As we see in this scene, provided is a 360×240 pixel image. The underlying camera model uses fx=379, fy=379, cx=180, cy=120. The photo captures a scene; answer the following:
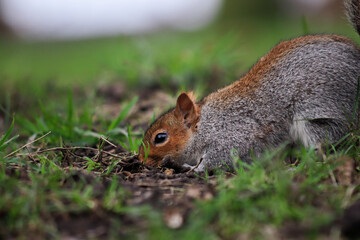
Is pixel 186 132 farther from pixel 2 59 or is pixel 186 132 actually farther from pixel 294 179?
pixel 2 59

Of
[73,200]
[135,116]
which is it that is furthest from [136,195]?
[135,116]

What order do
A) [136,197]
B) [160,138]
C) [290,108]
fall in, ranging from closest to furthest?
[136,197] < [290,108] < [160,138]

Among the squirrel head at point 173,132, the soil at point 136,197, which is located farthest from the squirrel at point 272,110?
the soil at point 136,197

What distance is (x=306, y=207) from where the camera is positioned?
1959 millimetres

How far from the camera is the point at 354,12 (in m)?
3.31

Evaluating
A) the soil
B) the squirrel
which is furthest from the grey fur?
the soil

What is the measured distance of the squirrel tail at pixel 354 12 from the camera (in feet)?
10.8

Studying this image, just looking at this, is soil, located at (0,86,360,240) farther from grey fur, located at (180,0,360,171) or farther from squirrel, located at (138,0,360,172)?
grey fur, located at (180,0,360,171)

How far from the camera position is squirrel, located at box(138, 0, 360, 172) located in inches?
125

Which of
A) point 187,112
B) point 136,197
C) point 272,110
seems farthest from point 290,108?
A: point 136,197

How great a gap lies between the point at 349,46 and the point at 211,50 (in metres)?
3.02

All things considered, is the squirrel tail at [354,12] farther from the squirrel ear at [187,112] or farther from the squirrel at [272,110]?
the squirrel ear at [187,112]

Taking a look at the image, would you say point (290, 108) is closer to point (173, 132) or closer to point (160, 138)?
point (173, 132)

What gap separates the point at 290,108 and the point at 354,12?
3.34 ft
